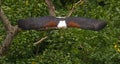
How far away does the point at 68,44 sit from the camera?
478 cm

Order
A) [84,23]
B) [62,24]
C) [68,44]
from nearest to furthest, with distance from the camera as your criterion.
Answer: [62,24] < [84,23] < [68,44]

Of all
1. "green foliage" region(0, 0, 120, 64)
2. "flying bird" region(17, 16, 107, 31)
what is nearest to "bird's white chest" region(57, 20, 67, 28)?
"flying bird" region(17, 16, 107, 31)

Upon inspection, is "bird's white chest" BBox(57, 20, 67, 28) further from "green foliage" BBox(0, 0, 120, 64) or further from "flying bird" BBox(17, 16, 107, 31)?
"green foliage" BBox(0, 0, 120, 64)

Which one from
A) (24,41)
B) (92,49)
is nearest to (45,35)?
(24,41)

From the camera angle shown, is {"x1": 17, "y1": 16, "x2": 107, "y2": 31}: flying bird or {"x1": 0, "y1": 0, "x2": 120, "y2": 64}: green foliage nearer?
{"x1": 17, "y1": 16, "x2": 107, "y2": 31}: flying bird

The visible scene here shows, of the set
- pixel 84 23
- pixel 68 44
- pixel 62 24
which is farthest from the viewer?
pixel 68 44

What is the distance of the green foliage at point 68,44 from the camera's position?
4.49 metres

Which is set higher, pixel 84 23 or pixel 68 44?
pixel 84 23

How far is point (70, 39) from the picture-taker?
485 centimetres

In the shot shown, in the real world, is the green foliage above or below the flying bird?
below

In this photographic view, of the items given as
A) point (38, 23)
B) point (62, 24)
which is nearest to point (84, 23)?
point (62, 24)

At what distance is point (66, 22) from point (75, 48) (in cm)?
138

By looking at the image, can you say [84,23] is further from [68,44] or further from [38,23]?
[68,44]

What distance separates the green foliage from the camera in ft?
14.7
